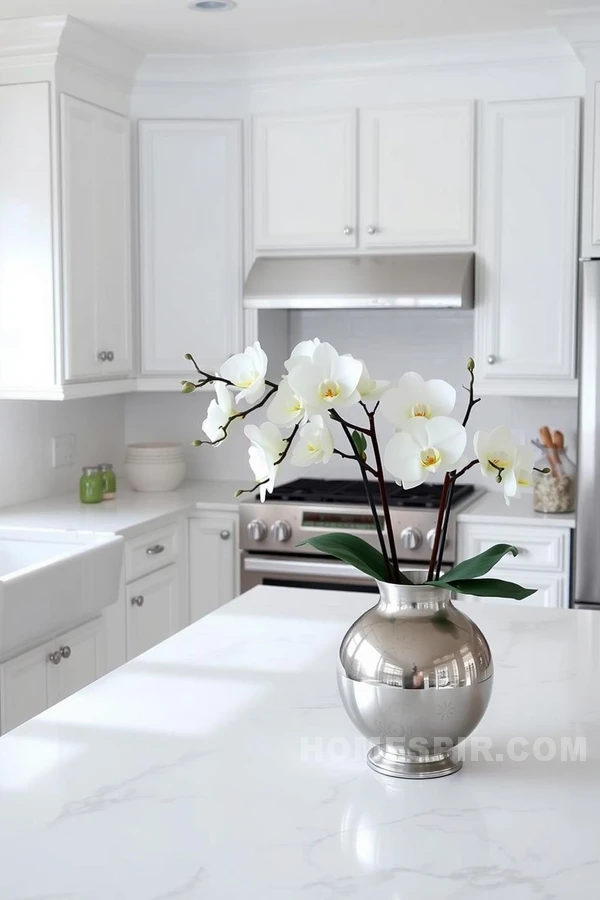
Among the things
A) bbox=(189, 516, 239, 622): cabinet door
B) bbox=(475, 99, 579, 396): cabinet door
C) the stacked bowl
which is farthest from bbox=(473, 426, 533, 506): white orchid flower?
the stacked bowl

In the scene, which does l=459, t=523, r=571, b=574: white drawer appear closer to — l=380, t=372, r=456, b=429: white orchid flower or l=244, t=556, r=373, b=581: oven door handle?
l=244, t=556, r=373, b=581: oven door handle

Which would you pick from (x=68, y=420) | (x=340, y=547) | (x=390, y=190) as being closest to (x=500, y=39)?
(x=390, y=190)

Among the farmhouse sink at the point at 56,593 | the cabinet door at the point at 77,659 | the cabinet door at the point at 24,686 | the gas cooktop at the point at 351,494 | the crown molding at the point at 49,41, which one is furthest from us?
the gas cooktop at the point at 351,494

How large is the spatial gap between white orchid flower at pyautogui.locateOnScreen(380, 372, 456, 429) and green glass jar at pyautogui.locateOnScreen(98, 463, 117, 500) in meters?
2.81

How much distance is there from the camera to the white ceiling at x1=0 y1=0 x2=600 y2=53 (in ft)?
10.6

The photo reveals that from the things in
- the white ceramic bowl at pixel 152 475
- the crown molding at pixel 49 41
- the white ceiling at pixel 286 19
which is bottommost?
the white ceramic bowl at pixel 152 475

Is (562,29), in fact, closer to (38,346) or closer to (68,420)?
(38,346)

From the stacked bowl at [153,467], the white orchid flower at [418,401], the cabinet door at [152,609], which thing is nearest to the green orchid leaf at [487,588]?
the white orchid flower at [418,401]

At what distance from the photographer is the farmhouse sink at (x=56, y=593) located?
2.49m

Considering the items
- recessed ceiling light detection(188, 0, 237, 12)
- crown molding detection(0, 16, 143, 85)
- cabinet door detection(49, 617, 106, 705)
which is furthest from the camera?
crown molding detection(0, 16, 143, 85)

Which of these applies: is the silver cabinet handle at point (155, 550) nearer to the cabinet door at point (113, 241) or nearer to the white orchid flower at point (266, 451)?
the cabinet door at point (113, 241)

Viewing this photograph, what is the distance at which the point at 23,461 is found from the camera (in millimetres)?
3879

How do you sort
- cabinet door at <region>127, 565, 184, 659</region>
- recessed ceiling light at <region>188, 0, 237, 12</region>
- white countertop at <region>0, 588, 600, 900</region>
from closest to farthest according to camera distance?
1. white countertop at <region>0, 588, 600, 900</region>
2. recessed ceiling light at <region>188, 0, 237, 12</region>
3. cabinet door at <region>127, 565, 184, 659</region>

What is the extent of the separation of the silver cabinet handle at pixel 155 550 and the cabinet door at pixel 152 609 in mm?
76
